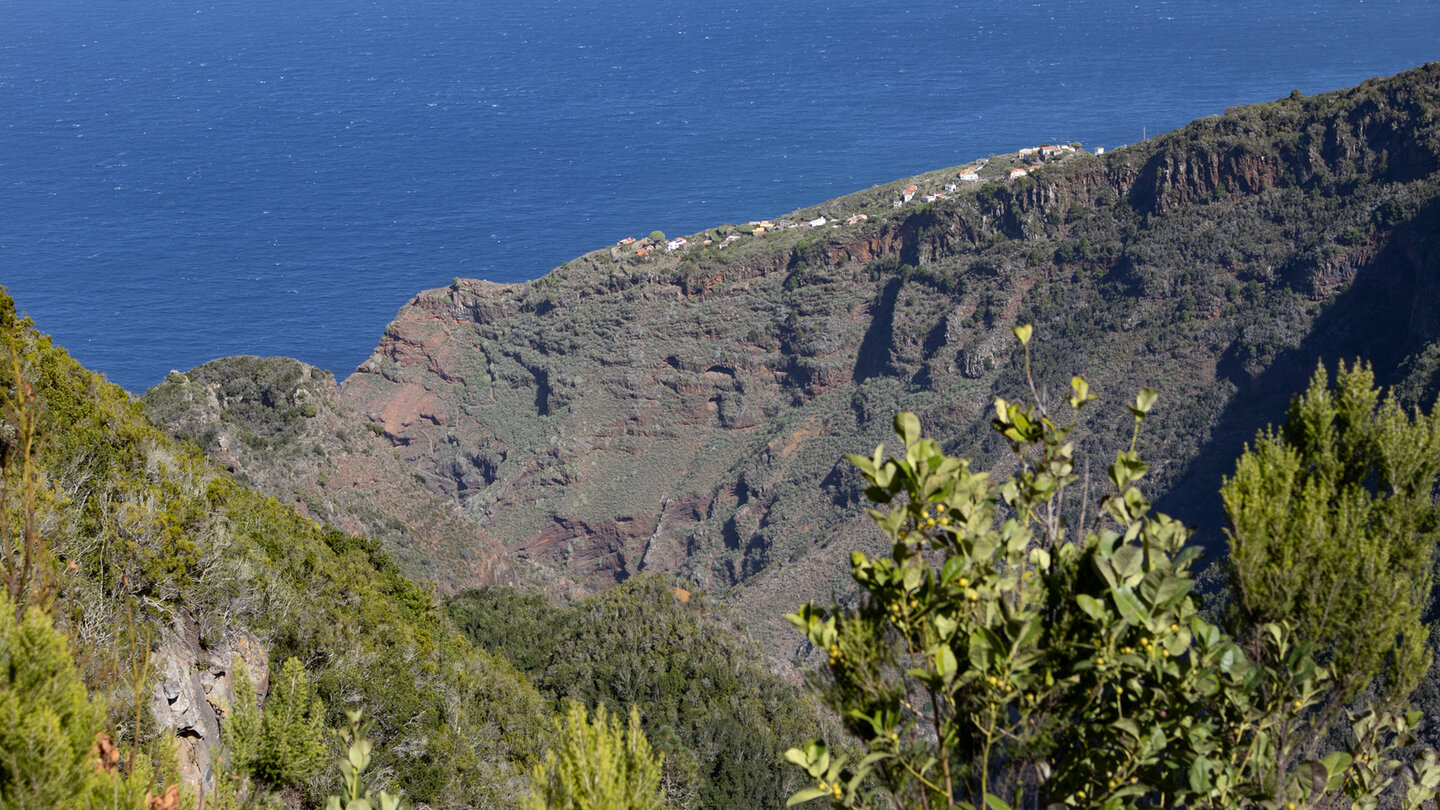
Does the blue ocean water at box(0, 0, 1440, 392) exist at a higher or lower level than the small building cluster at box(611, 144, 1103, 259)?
higher

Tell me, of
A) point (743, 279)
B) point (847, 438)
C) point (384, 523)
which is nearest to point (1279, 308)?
point (847, 438)

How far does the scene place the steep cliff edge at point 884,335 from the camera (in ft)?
195

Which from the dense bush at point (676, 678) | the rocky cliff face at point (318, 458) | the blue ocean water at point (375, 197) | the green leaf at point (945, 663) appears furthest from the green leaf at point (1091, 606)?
the blue ocean water at point (375, 197)

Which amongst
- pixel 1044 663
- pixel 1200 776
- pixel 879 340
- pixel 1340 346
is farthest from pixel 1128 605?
pixel 879 340

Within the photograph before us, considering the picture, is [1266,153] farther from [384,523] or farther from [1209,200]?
[384,523]

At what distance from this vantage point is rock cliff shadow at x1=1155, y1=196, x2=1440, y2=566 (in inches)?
2080

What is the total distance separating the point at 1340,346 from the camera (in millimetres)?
57594

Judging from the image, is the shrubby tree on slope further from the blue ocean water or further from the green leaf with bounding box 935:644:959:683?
the blue ocean water

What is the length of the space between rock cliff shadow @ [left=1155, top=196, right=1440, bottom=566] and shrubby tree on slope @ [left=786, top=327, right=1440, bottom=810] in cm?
4749

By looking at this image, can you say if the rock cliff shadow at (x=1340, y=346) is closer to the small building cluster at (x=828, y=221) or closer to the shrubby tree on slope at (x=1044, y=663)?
the small building cluster at (x=828, y=221)

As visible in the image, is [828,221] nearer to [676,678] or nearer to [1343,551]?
[676,678]

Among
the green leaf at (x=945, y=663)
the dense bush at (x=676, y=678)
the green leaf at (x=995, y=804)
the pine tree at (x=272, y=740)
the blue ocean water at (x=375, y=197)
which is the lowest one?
the dense bush at (x=676, y=678)

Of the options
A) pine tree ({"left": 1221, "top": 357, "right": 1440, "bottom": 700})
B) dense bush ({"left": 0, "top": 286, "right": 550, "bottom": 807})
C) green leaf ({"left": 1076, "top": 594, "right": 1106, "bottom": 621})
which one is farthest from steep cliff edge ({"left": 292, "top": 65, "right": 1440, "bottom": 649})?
green leaf ({"left": 1076, "top": 594, "right": 1106, "bottom": 621})

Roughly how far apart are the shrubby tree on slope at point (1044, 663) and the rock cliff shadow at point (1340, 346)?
156 feet
